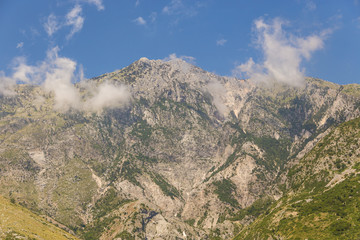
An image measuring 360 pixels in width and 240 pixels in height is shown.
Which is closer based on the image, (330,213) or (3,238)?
(330,213)

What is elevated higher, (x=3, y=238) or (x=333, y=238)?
(x=333, y=238)

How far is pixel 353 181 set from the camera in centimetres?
19438

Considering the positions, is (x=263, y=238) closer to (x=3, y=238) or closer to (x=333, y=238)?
(x=333, y=238)

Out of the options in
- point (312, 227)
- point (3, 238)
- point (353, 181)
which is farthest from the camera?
point (353, 181)

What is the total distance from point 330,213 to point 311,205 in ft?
79.9

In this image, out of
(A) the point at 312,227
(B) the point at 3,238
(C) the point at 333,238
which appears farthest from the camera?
(B) the point at 3,238

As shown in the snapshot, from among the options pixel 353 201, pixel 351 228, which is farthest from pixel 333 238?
pixel 353 201

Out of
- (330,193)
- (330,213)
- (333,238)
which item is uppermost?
(330,193)

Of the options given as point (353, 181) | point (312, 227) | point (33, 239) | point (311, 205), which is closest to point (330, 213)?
point (312, 227)

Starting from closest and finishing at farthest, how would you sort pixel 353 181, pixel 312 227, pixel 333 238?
pixel 333 238
pixel 312 227
pixel 353 181

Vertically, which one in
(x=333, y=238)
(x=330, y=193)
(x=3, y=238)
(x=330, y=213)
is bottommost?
(x=3, y=238)

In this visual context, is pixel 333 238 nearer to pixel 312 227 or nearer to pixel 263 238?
pixel 312 227

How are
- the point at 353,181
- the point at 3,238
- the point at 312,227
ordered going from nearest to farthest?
the point at 312,227, the point at 3,238, the point at 353,181

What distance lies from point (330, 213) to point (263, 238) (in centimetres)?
4598
